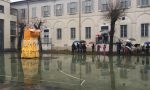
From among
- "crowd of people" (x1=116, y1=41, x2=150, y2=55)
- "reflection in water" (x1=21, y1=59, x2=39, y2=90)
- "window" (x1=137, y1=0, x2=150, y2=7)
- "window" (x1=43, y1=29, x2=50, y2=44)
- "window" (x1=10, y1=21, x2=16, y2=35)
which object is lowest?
"reflection in water" (x1=21, y1=59, x2=39, y2=90)

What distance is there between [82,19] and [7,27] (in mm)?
15436

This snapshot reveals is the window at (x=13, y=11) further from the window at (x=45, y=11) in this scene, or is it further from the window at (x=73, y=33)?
the window at (x=73, y=33)

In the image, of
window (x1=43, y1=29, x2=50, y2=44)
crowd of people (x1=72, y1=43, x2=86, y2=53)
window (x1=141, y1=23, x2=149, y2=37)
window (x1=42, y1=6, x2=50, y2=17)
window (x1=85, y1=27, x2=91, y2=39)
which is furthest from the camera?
window (x1=42, y1=6, x2=50, y2=17)

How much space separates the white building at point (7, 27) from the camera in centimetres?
4681

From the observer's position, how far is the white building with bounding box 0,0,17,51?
46.8m

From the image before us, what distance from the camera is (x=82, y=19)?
1705 inches

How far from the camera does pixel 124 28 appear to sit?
3891 centimetres

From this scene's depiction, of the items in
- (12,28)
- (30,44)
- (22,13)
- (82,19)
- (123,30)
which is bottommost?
(30,44)

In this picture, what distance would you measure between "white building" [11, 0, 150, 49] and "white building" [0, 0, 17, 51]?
7.80ft

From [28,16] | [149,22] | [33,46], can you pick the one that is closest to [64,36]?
[28,16]

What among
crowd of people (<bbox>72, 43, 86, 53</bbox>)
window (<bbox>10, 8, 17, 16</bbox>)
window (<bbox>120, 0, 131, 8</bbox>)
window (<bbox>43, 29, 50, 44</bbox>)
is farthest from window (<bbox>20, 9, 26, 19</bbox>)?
window (<bbox>120, 0, 131, 8</bbox>)

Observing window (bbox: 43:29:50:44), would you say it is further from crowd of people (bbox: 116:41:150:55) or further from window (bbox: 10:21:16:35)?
crowd of people (bbox: 116:41:150:55)

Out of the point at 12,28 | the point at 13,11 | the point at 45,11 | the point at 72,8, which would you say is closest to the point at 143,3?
the point at 72,8

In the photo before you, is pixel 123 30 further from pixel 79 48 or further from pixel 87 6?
pixel 87 6
